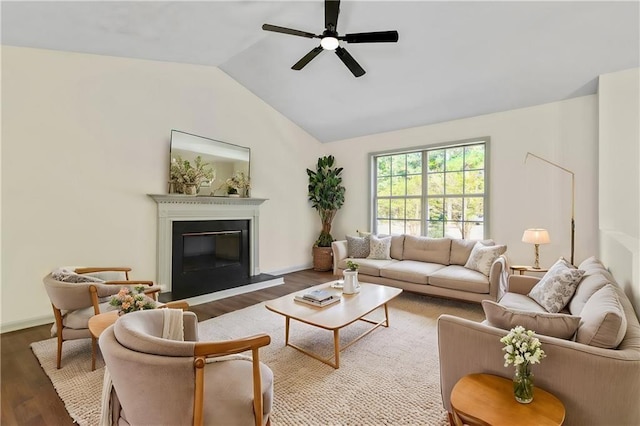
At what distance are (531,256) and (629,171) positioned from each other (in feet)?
5.08

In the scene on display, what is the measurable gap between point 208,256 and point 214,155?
164 cm

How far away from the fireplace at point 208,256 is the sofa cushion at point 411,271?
2329mm

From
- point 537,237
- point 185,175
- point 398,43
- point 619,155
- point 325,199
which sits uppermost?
point 398,43

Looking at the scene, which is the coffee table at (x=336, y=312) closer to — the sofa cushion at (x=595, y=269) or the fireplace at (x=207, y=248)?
the sofa cushion at (x=595, y=269)

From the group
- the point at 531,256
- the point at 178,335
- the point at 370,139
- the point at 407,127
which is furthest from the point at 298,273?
the point at 178,335

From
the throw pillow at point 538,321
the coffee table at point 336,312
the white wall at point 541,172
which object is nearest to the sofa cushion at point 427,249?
the white wall at point 541,172

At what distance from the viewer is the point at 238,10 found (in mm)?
3326

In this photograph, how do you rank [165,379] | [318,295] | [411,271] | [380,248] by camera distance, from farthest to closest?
1. [380,248]
2. [411,271]
3. [318,295]
4. [165,379]

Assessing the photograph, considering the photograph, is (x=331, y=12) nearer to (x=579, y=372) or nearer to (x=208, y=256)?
(x=579, y=372)

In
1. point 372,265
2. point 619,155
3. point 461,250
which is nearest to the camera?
point 619,155

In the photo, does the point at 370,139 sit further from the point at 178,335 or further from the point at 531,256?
the point at 178,335

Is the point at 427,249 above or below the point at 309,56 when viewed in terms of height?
below

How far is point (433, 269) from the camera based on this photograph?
426cm

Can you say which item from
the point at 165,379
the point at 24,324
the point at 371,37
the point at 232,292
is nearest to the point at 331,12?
the point at 371,37
